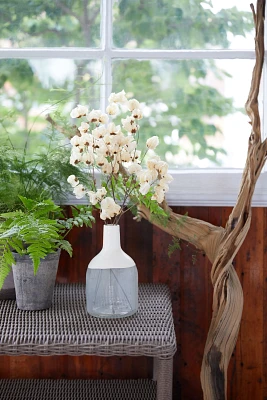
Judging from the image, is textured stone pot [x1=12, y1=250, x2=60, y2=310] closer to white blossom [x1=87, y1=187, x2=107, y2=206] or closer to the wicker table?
the wicker table

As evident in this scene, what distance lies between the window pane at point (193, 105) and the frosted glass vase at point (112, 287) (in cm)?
63

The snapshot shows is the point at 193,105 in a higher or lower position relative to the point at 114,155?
higher

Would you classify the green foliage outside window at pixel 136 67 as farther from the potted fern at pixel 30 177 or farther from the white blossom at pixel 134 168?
the white blossom at pixel 134 168

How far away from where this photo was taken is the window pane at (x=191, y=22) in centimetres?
206

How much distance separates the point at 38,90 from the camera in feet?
6.82

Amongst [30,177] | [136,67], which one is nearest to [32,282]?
[30,177]

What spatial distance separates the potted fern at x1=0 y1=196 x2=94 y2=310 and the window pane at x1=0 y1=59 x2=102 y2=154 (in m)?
0.47

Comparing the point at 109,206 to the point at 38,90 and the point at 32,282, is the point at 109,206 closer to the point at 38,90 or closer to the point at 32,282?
the point at 32,282

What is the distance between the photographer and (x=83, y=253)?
201 centimetres

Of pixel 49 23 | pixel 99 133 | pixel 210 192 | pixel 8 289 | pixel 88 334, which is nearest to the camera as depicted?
pixel 88 334

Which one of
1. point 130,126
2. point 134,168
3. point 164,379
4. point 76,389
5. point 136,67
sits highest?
point 136,67

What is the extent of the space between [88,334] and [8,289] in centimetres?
41

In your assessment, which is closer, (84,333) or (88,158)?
(84,333)

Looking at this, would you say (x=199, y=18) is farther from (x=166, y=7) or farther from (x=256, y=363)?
(x=256, y=363)
